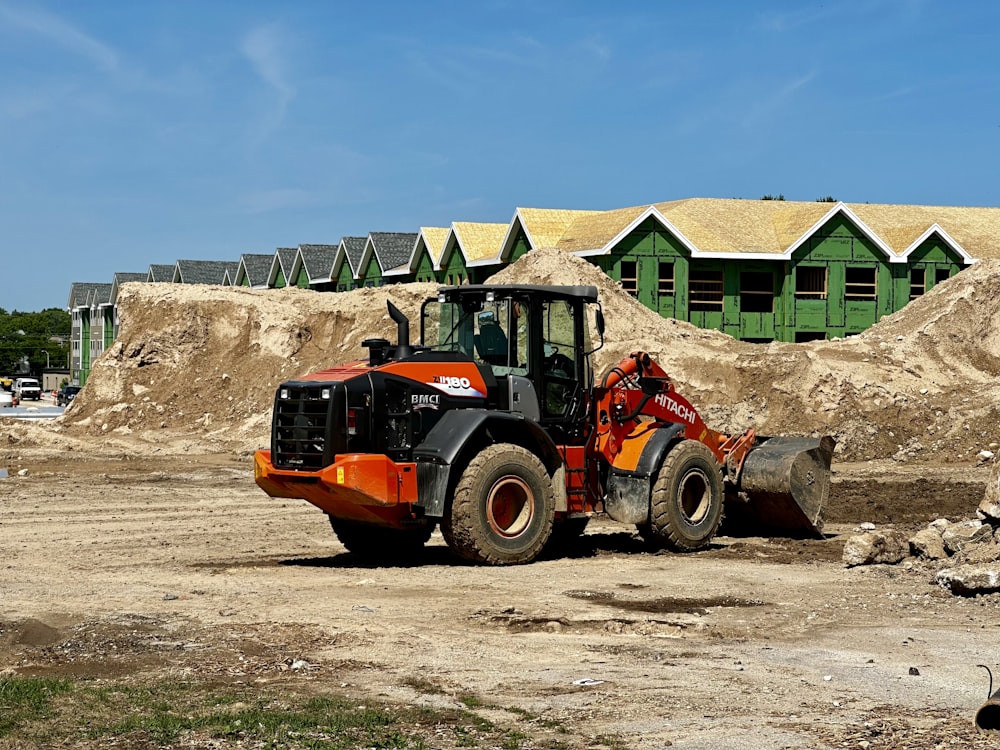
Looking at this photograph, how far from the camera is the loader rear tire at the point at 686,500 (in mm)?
15062

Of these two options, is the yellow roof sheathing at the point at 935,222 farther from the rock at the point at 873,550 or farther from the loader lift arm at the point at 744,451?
the rock at the point at 873,550

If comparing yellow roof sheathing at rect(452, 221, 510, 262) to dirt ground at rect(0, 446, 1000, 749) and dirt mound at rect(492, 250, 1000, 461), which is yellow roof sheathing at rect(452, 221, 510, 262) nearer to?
dirt mound at rect(492, 250, 1000, 461)

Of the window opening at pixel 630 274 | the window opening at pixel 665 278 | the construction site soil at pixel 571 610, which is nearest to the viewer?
the construction site soil at pixel 571 610

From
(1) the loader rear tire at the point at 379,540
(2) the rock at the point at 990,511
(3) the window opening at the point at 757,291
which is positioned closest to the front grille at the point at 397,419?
(1) the loader rear tire at the point at 379,540

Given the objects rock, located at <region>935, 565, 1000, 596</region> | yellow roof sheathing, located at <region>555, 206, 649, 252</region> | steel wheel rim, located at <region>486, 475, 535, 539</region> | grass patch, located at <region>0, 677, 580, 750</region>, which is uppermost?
yellow roof sheathing, located at <region>555, 206, 649, 252</region>

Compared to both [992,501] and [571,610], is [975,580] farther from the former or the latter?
[571,610]

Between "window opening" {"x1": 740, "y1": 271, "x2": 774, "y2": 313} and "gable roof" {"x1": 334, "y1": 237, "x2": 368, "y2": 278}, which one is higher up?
"gable roof" {"x1": 334, "y1": 237, "x2": 368, "y2": 278}

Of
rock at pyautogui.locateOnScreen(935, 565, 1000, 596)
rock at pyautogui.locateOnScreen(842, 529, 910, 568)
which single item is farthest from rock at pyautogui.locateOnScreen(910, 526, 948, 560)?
rock at pyautogui.locateOnScreen(935, 565, 1000, 596)

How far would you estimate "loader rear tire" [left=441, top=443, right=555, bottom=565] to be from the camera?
44.4ft

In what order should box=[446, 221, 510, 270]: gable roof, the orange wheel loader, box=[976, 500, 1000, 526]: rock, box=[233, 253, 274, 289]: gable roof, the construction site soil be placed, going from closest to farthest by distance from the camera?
the construction site soil → box=[976, 500, 1000, 526]: rock → the orange wheel loader → box=[446, 221, 510, 270]: gable roof → box=[233, 253, 274, 289]: gable roof

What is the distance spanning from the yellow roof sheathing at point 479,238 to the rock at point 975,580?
43.3 metres

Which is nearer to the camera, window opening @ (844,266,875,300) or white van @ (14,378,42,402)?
window opening @ (844,266,875,300)

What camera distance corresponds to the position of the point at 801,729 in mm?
7516

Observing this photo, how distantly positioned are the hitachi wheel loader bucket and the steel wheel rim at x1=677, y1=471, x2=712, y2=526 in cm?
99
